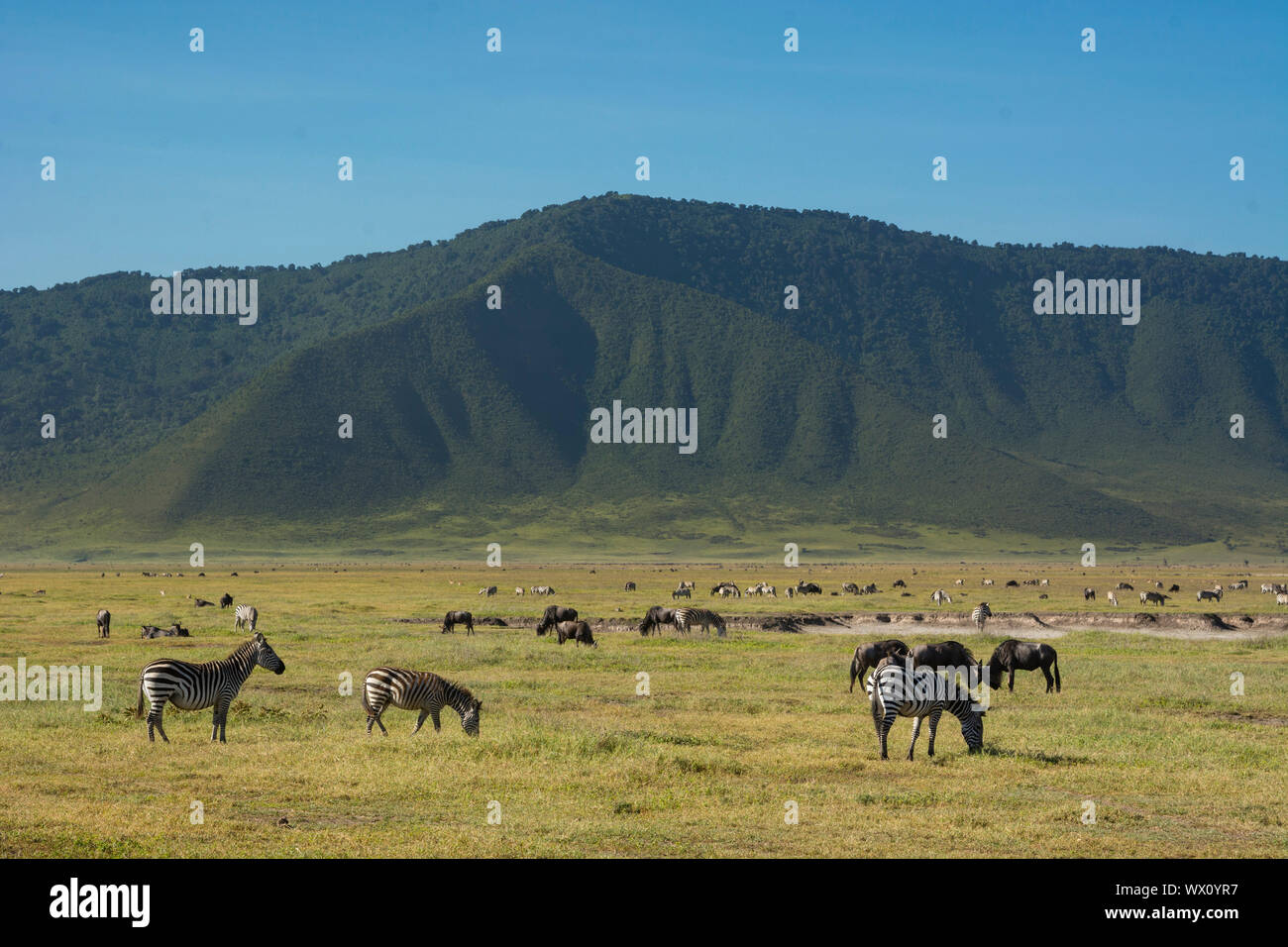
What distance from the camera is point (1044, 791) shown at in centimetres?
1795

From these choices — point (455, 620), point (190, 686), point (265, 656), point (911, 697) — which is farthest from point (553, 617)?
point (911, 697)

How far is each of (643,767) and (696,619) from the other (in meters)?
28.7

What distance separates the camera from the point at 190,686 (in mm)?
21656

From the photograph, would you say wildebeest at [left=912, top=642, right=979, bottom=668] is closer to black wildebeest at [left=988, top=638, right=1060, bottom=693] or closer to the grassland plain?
the grassland plain

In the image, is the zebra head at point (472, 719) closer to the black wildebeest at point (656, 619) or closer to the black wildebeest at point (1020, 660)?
Result: the black wildebeest at point (1020, 660)

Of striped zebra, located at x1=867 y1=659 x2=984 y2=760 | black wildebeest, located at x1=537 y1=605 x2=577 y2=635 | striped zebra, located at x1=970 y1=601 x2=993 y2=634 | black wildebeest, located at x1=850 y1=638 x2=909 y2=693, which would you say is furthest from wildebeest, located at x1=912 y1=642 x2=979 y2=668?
striped zebra, located at x1=970 y1=601 x2=993 y2=634

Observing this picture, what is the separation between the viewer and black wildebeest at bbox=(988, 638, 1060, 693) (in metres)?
30.8

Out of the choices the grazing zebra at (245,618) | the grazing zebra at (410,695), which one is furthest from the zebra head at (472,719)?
the grazing zebra at (245,618)

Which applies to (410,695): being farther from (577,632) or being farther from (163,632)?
(163,632)

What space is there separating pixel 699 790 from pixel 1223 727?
12160 mm

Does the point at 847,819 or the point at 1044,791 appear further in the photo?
the point at 1044,791

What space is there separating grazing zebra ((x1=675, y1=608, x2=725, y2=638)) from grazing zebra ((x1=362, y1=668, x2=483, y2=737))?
24669 millimetres

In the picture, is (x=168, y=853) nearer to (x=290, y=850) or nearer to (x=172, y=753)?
(x=290, y=850)
